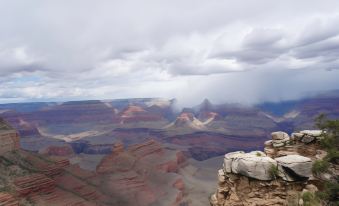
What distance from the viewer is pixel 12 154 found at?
78.3m

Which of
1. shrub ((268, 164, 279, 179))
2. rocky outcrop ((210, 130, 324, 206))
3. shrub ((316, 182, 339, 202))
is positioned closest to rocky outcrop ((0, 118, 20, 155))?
rocky outcrop ((210, 130, 324, 206))

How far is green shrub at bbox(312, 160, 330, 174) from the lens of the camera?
17.2m

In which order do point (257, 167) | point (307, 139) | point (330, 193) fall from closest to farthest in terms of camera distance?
1. point (330, 193)
2. point (257, 167)
3. point (307, 139)

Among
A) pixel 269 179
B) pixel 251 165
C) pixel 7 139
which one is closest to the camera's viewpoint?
pixel 269 179

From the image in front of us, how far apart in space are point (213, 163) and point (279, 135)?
142 metres

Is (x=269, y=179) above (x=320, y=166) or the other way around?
the other way around

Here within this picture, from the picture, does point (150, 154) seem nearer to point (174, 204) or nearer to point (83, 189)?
point (174, 204)

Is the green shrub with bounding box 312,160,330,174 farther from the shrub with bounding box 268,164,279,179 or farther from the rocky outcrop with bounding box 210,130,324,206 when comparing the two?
the shrub with bounding box 268,164,279,179

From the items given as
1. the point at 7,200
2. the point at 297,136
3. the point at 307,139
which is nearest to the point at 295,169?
the point at 307,139

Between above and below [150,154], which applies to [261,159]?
above

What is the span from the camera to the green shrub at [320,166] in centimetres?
1717

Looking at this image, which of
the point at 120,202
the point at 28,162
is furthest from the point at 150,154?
the point at 28,162

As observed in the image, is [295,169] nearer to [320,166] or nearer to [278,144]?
[320,166]

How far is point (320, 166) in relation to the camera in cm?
1720
